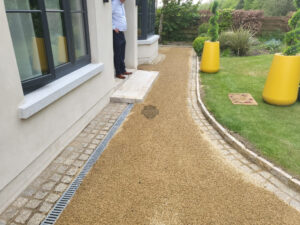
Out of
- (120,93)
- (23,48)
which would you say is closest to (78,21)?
(23,48)

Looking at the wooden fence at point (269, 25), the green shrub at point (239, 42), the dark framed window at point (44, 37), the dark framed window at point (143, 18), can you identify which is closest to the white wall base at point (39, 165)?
the dark framed window at point (44, 37)

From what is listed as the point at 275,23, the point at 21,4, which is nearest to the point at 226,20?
the point at 275,23

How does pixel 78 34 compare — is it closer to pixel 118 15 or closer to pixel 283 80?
pixel 118 15

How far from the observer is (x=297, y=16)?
4.29m

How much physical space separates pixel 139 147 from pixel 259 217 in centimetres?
180

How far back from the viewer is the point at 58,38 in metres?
3.18

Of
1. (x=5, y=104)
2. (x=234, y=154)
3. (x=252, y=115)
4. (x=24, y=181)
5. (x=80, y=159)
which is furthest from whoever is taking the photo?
(x=252, y=115)

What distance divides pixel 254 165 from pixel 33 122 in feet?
9.63

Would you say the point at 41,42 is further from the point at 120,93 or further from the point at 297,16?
the point at 297,16

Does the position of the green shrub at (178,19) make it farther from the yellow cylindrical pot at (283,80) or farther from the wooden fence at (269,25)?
the yellow cylindrical pot at (283,80)

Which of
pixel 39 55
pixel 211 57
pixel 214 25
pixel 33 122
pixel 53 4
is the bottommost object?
pixel 33 122

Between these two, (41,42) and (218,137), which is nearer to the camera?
(41,42)

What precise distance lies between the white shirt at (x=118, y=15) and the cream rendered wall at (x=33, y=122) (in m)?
1.09

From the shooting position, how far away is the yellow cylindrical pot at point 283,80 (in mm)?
4211
